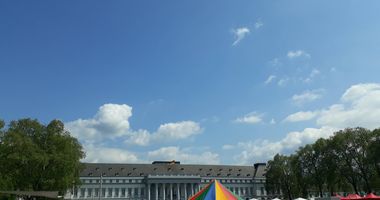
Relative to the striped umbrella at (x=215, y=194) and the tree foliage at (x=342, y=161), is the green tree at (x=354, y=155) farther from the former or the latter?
the striped umbrella at (x=215, y=194)

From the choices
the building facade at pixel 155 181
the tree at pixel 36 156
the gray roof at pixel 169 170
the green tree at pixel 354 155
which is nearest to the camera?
the tree at pixel 36 156

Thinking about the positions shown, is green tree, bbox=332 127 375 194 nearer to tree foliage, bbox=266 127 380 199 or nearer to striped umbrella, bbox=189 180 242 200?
tree foliage, bbox=266 127 380 199

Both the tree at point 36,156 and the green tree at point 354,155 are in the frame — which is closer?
the tree at point 36,156

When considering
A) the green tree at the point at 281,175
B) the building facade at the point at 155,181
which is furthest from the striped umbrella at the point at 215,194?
the building facade at the point at 155,181

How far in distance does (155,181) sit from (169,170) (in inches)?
338

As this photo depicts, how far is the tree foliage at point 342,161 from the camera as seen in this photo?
67875 millimetres

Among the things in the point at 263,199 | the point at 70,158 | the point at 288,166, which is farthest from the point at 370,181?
the point at 263,199

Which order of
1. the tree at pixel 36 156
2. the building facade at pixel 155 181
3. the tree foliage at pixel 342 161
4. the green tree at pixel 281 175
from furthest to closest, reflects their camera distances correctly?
the building facade at pixel 155 181
the green tree at pixel 281 175
the tree foliage at pixel 342 161
the tree at pixel 36 156

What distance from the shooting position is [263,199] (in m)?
138

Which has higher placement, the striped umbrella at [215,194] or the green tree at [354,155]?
the green tree at [354,155]

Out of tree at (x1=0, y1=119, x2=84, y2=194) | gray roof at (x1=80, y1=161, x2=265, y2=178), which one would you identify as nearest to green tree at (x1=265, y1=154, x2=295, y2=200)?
gray roof at (x1=80, y1=161, x2=265, y2=178)

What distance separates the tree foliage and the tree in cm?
4714

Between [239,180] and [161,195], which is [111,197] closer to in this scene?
[161,195]

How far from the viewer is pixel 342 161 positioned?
74.0 meters
